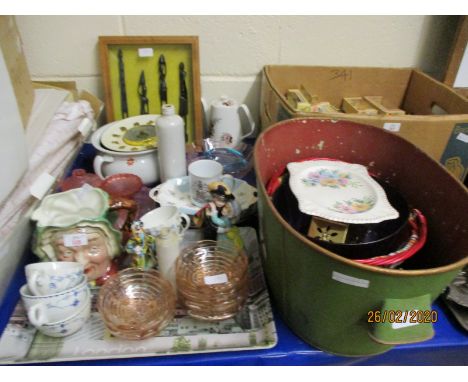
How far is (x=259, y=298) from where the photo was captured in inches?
23.7

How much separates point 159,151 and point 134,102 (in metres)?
0.25

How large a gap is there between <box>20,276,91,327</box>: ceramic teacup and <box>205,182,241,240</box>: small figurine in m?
0.26

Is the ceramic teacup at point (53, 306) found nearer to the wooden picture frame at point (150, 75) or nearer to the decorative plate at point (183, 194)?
the decorative plate at point (183, 194)

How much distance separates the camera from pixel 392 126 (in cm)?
69

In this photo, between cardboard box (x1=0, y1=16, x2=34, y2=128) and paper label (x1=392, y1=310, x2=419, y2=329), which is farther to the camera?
cardboard box (x1=0, y1=16, x2=34, y2=128)

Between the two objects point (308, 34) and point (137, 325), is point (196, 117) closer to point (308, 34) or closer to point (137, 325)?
point (308, 34)

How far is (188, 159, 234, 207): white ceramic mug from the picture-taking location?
2.36ft

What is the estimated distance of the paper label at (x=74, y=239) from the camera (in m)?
0.59

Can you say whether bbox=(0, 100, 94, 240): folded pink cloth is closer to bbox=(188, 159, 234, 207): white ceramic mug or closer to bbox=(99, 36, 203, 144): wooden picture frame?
bbox=(99, 36, 203, 144): wooden picture frame

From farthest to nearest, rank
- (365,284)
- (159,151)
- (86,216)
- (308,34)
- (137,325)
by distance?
(308,34) < (159,151) < (86,216) < (137,325) < (365,284)

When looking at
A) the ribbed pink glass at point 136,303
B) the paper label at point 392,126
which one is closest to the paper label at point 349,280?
the ribbed pink glass at point 136,303

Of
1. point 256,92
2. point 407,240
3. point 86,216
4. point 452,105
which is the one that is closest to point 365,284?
point 407,240

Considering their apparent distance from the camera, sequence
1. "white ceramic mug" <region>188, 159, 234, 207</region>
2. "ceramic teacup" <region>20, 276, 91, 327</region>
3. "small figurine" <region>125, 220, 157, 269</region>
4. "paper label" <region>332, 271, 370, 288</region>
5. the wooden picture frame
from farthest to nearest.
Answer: the wooden picture frame → "white ceramic mug" <region>188, 159, 234, 207</region> → "small figurine" <region>125, 220, 157, 269</region> → "ceramic teacup" <region>20, 276, 91, 327</region> → "paper label" <region>332, 271, 370, 288</region>
